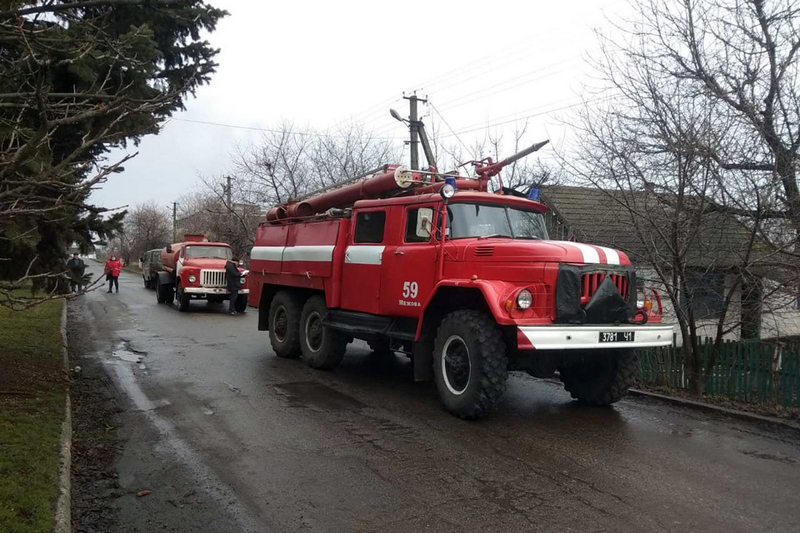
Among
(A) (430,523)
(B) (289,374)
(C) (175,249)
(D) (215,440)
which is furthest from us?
(C) (175,249)

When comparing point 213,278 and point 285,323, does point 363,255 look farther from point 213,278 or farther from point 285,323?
point 213,278

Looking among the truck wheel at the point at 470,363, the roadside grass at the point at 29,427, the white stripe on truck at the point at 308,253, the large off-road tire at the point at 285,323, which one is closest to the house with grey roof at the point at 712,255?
the truck wheel at the point at 470,363

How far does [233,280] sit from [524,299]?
45.9 ft

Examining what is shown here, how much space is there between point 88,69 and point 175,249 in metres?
17.7

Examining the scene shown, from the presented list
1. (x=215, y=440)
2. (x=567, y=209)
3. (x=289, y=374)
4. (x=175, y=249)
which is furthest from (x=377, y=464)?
(x=175, y=249)

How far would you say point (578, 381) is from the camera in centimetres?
775

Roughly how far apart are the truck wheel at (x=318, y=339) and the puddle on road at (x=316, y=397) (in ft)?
2.61

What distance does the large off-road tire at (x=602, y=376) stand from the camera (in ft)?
23.8

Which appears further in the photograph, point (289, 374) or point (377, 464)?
point (289, 374)

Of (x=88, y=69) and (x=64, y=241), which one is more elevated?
(x=88, y=69)

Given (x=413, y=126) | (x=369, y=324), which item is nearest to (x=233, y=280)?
(x=413, y=126)

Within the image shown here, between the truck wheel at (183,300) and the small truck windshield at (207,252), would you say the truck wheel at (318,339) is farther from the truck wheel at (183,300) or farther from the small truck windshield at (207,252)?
the small truck windshield at (207,252)

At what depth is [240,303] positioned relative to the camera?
1903 cm

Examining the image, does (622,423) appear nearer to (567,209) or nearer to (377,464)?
(377,464)
